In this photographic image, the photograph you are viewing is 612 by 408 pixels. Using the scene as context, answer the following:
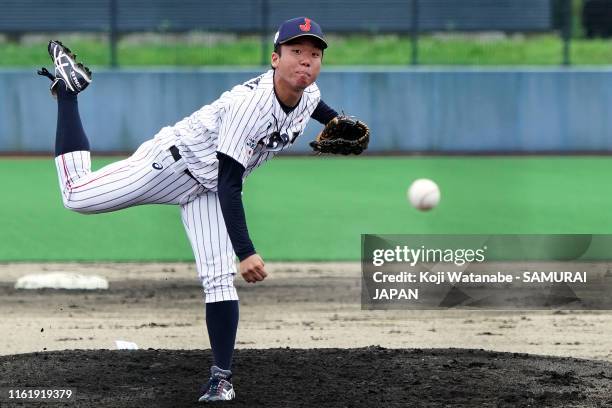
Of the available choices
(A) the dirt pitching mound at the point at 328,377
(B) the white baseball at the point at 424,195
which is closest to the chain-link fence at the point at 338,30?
(B) the white baseball at the point at 424,195

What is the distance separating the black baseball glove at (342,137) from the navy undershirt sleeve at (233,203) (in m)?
0.78

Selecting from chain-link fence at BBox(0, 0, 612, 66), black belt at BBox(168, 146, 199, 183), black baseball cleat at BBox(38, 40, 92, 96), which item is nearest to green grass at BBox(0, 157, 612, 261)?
chain-link fence at BBox(0, 0, 612, 66)

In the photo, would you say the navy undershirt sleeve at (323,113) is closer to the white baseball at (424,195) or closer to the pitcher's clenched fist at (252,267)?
the pitcher's clenched fist at (252,267)

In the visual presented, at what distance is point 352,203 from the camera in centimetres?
1217

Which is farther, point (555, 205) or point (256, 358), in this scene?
point (555, 205)

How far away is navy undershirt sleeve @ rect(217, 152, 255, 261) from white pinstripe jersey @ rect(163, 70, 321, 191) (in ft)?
0.15

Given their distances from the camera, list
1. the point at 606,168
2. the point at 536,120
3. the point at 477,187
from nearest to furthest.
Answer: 1. the point at 477,187
2. the point at 606,168
3. the point at 536,120

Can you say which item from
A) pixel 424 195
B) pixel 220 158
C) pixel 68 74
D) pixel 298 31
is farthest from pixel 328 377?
pixel 424 195

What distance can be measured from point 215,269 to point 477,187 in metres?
8.55

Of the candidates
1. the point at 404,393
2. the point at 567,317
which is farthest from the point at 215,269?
the point at 567,317

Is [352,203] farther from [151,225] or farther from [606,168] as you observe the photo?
[606,168]

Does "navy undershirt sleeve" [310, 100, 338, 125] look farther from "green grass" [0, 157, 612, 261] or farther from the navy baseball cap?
"green grass" [0, 157, 612, 261]

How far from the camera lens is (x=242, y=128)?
475 cm

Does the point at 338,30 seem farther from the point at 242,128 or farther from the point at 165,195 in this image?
the point at 242,128
